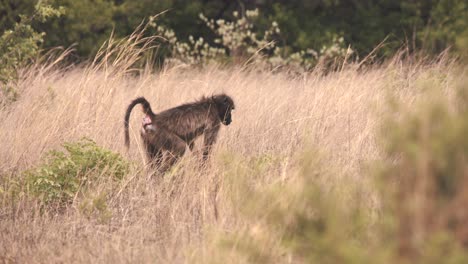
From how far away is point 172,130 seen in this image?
6.26 m

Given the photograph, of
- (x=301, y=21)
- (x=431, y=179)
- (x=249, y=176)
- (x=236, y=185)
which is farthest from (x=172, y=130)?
(x=301, y=21)

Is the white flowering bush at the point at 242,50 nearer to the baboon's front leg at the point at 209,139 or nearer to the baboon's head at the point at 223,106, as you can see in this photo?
the baboon's head at the point at 223,106

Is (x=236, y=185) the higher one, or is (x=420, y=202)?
(x=420, y=202)

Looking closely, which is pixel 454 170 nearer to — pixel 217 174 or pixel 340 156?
pixel 217 174

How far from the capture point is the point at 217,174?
5.29 metres

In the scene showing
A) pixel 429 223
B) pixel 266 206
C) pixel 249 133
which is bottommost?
pixel 249 133

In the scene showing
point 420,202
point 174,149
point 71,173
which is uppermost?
point 420,202

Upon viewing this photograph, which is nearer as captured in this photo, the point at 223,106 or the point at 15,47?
the point at 223,106

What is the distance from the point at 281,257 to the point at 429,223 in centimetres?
144

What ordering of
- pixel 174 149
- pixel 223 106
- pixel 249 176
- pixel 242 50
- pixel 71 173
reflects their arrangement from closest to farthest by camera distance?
pixel 249 176, pixel 71 173, pixel 174 149, pixel 223 106, pixel 242 50

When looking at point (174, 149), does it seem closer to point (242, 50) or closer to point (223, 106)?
point (223, 106)

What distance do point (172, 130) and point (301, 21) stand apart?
12.5 meters

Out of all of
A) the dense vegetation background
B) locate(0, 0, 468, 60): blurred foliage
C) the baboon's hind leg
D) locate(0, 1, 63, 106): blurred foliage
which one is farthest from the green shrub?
locate(0, 0, 468, 60): blurred foliage

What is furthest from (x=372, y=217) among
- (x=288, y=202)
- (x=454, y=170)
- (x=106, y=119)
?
(x=106, y=119)
